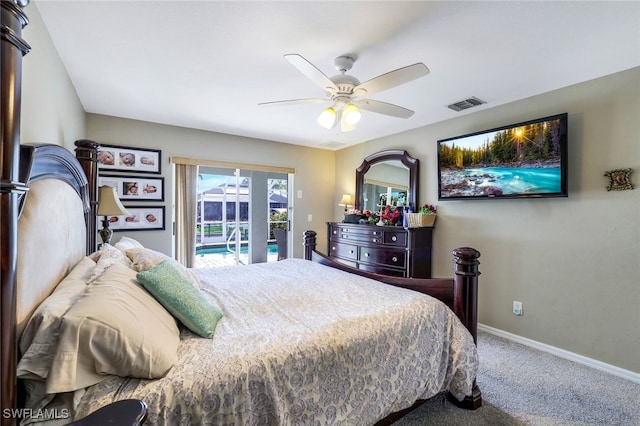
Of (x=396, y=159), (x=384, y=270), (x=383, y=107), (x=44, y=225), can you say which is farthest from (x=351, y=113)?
(x=384, y=270)

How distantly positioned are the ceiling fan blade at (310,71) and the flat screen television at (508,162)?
195 cm

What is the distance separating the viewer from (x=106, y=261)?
1.71 metres

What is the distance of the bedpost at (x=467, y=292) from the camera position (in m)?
1.86

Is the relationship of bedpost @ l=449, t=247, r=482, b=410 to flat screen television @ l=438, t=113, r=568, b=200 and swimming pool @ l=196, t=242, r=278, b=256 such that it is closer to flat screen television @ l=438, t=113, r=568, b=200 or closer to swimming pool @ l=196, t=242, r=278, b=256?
flat screen television @ l=438, t=113, r=568, b=200

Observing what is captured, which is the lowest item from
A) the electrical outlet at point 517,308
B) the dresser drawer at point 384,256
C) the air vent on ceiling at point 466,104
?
the electrical outlet at point 517,308

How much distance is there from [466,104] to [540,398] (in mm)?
2642

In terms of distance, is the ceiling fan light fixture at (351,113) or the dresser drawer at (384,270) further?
the dresser drawer at (384,270)

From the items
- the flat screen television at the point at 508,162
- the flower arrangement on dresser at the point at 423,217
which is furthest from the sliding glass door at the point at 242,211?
the flat screen television at the point at 508,162

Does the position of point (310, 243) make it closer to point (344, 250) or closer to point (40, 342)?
point (344, 250)

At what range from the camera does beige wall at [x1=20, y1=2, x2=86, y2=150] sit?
1.49 metres

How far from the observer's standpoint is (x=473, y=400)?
6.15 ft

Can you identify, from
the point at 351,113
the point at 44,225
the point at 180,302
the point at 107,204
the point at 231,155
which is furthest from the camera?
the point at 231,155

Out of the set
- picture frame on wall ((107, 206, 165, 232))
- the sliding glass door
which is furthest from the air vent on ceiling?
picture frame on wall ((107, 206, 165, 232))

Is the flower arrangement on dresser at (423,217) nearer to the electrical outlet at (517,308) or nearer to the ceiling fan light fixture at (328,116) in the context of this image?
the electrical outlet at (517,308)
